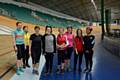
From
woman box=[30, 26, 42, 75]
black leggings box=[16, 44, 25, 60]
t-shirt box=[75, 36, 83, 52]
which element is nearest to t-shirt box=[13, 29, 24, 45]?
black leggings box=[16, 44, 25, 60]

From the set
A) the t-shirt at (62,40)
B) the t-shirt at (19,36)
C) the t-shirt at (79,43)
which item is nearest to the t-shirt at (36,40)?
the t-shirt at (19,36)

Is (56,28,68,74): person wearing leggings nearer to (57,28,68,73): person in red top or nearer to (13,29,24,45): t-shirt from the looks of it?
(57,28,68,73): person in red top

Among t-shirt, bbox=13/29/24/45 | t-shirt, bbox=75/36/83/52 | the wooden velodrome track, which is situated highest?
t-shirt, bbox=13/29/24/45

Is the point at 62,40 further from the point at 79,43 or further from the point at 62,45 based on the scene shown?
the point at 79,43

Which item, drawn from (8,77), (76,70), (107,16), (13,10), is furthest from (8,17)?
(8,77)

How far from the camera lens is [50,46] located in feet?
31.2

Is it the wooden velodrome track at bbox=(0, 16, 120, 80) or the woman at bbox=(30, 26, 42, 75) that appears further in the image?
the wooden velodrome track at bbox=(0, 16, 120, 80)

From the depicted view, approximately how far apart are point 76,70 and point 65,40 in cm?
130

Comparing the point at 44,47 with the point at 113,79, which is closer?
the point at 113,79

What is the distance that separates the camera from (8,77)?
27.8 ft

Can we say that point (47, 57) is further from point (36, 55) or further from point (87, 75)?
point (87, 75)

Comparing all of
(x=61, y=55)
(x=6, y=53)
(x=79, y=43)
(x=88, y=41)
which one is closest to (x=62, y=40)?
(x=61, y=55)

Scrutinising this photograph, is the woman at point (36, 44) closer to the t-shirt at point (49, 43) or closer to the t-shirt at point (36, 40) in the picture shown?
the t-shirt at point (36, 40)

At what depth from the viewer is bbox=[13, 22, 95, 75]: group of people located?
9.46 metres
